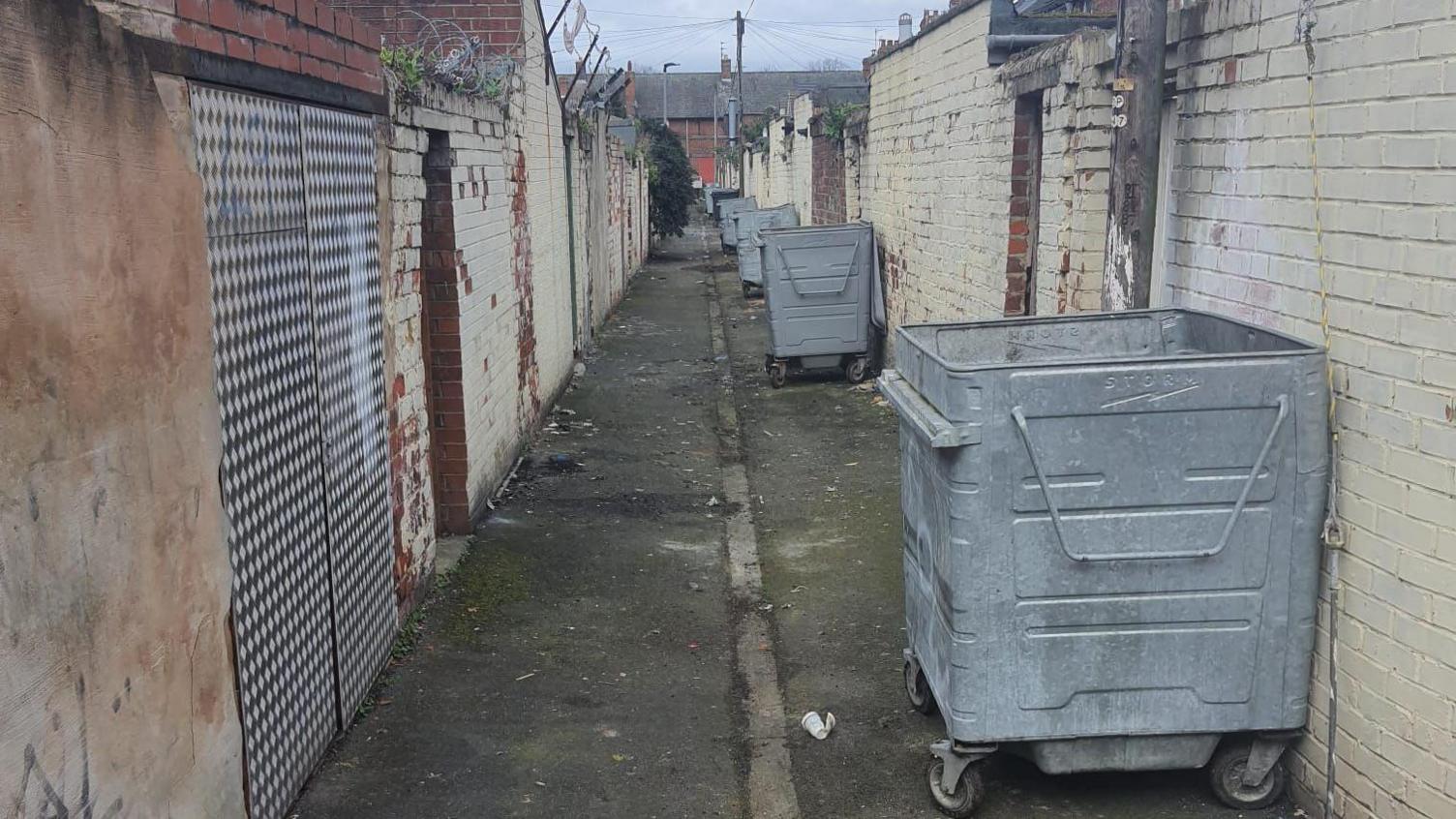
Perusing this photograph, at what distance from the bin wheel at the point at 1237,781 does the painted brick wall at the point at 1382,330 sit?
4.2 inches

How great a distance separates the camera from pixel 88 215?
2.75m

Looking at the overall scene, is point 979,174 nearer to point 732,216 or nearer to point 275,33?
point 275,33

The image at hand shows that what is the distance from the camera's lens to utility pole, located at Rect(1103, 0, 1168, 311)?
491 cm

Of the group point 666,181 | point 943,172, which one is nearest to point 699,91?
point 666,181

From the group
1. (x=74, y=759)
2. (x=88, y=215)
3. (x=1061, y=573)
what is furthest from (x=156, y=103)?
(x=1061, y=573)

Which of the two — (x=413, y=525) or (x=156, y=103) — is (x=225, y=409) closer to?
(x=156, y=103)

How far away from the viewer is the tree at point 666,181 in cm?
3033

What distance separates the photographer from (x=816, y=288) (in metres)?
11.6

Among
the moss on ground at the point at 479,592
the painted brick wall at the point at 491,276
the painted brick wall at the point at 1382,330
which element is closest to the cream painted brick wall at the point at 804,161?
the painted brick wall at the point at 491,276

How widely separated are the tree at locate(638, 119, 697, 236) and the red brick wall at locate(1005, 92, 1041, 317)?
73.4ft

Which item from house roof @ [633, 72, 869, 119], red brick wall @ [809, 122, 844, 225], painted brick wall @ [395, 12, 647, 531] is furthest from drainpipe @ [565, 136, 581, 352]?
house roof @ [633, 72, 869, 119]

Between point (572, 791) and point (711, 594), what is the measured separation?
81.6 inches

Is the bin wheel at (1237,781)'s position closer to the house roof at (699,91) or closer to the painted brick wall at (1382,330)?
the painted brick wall at (1382,330)

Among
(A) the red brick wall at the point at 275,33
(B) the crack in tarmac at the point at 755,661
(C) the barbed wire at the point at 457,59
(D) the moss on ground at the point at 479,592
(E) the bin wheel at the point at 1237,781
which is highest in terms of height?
(C) the barbed wire at the point at 457,59
